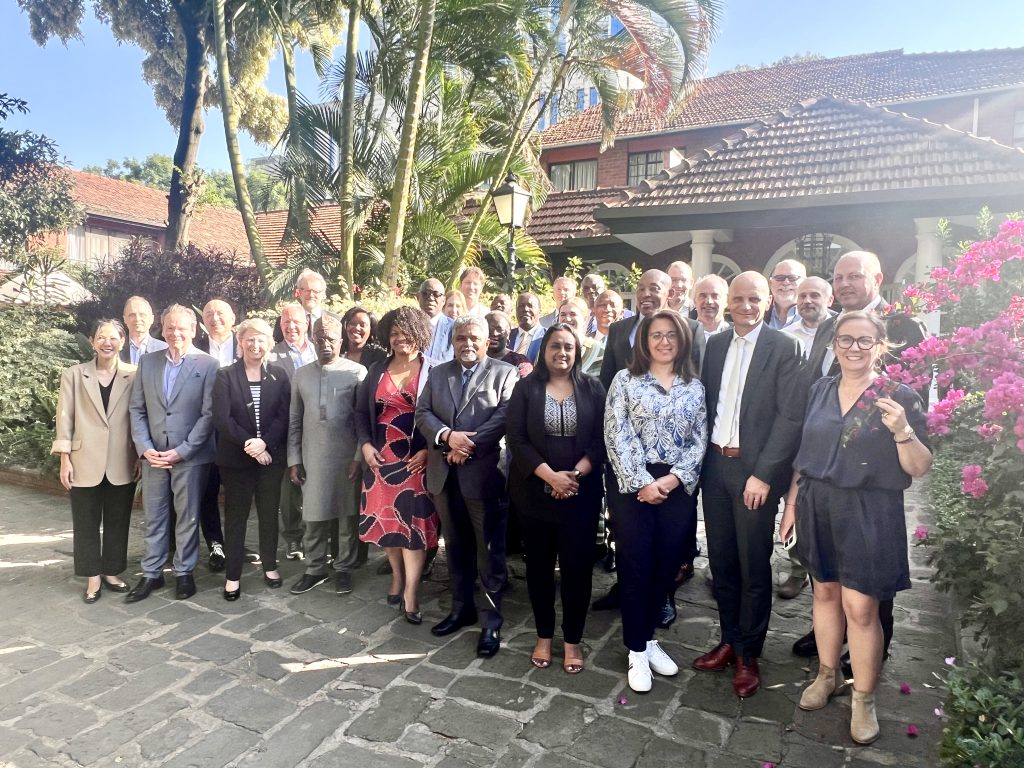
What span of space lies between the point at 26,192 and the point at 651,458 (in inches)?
451

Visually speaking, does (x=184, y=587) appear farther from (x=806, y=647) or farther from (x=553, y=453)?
(x=806, y=647)

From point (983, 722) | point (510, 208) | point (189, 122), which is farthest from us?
point (189, 122)

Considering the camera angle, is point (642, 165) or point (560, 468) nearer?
point (560, 468)

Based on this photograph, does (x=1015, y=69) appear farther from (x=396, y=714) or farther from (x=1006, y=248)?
(x=396, y=714)

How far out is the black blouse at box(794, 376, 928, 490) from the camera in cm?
293

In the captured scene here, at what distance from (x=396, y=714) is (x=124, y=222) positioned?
2646 centimetres

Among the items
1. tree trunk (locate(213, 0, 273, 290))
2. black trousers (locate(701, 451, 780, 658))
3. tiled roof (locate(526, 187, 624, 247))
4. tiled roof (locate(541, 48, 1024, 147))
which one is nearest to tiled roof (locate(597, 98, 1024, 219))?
tiled roof (locate(526, 187, 624, 247))

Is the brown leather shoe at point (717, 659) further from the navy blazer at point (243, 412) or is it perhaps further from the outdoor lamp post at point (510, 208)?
the outdoor lamp post at point (510, 208)

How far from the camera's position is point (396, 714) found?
11.0 feet

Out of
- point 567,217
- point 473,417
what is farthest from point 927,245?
point 473,417

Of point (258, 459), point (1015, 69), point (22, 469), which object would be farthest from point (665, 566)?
point (1015, 69)

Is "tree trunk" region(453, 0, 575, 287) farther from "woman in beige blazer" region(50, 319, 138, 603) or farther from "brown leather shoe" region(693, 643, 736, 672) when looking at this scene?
"brown leather shoe" region(693, 643, 736, 672)

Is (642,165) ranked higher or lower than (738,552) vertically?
higher

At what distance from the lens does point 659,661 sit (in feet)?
12.2
